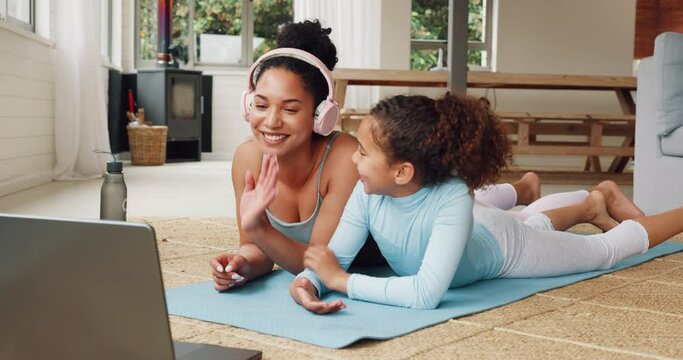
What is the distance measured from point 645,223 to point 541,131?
142 inches

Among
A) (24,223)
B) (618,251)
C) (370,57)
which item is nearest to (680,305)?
(618,251)

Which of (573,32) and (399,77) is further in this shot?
(573,32)

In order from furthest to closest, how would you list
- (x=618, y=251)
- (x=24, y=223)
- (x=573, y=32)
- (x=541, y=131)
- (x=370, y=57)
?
1. (x=573, y=32)
2. (x=370, y=57)
3. (x=541, y=131)
4. (x=618, y=251)
5. (x=24, y=223)

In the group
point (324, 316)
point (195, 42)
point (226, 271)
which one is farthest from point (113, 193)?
point (195, 42)

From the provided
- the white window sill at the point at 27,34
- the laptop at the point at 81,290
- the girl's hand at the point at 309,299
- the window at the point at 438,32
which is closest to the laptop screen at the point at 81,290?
the laptop at the point at 81,290

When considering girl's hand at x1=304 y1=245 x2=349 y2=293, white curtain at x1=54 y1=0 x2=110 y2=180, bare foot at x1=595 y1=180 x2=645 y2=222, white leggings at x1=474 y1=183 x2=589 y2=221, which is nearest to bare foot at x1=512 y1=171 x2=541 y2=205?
white leggings at x1=474 y1=183 x2=589 y2=221

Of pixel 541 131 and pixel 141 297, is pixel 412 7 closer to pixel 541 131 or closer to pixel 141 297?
pixel 541 131

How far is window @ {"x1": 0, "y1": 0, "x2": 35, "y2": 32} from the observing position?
4.21 m

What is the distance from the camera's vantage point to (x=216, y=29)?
7.70 metres

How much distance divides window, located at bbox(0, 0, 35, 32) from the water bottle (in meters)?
2.46

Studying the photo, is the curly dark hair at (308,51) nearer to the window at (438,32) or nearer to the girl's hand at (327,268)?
the girl's hand at (327,268)

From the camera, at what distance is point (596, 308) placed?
5.59 feet

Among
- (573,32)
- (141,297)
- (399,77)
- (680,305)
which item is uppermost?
(573,32)

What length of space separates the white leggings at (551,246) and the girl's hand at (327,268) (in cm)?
42
